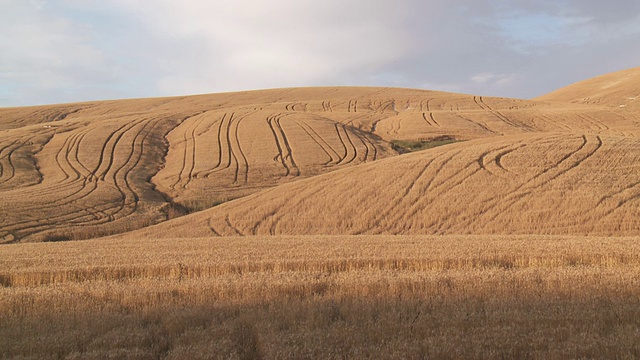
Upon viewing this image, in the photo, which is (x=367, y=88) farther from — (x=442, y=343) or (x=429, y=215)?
(x=442, y=343)

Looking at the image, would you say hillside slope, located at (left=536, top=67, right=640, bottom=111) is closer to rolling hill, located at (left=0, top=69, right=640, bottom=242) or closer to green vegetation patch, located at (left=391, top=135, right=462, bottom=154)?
rolling hill, located at (left=0, top=69, right=640, bottom=242)

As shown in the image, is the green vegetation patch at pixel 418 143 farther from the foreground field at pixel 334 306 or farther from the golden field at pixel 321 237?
the foreground field at pixel 334 306

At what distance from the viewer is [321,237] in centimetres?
2028

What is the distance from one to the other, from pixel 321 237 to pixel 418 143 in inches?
1324

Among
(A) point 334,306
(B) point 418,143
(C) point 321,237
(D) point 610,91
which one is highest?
(D) point 610,91

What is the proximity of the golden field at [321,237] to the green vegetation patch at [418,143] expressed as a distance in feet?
1.02

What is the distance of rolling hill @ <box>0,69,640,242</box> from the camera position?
24.5 m

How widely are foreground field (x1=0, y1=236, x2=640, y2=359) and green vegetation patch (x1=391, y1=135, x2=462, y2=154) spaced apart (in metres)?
36.7

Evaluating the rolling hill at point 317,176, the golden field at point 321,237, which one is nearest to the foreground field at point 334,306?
the golden field at point 321,237

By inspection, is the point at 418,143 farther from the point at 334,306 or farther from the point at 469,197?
the point at 334,306

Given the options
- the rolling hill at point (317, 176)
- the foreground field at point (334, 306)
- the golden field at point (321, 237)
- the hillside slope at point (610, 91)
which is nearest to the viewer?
the foreground field at point (334, 306)

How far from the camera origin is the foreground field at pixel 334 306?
20.8ft

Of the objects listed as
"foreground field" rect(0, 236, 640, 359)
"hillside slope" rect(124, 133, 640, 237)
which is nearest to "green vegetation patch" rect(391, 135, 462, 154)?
"hillside slope" rect(124, 133, 640, 237)

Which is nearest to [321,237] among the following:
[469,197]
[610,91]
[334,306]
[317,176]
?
[469,197]
